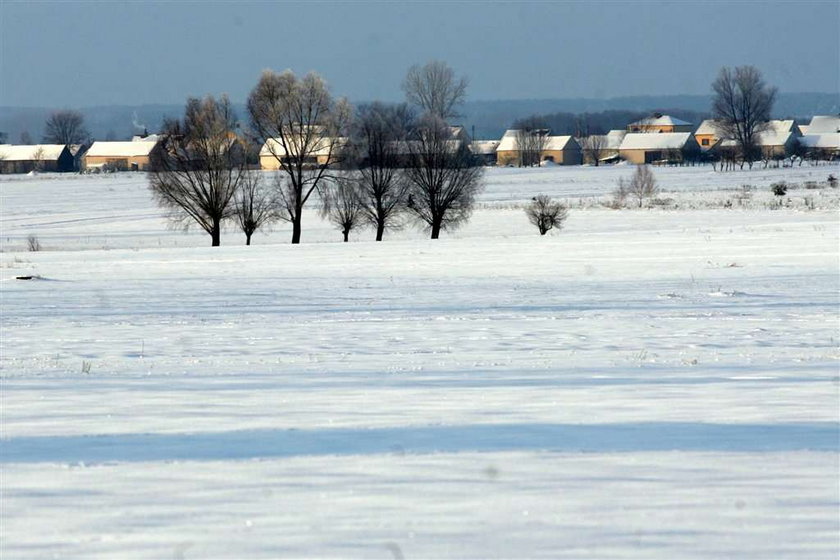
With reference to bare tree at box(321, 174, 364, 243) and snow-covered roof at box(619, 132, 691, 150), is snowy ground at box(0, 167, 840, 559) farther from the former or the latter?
snow-covered roof at box(619, 132, 691, 150)

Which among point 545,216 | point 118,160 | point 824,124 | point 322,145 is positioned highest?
point 824,124

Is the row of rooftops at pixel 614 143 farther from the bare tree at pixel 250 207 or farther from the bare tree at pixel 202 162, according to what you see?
the bare tree at pixel 202 162

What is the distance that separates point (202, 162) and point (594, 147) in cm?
12561

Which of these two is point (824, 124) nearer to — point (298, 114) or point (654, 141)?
point (654, 141)

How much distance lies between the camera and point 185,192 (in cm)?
4747

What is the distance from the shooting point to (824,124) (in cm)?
18925

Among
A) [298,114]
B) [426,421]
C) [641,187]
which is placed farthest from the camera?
[641,187]

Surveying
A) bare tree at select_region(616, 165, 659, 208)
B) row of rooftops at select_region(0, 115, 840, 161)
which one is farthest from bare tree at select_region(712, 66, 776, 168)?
bare tree at select_region(616, 165, 659, 208)

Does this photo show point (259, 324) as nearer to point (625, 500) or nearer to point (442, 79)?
point (625, 500)

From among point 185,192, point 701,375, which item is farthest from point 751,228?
point 701,375

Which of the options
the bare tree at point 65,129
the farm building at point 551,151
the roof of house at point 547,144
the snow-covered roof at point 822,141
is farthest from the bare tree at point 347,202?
the bare tree at point 65,129

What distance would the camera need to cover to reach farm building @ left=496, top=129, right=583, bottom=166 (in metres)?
164

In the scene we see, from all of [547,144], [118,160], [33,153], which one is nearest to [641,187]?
[547,144]

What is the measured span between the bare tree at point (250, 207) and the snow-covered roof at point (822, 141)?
11205cm
